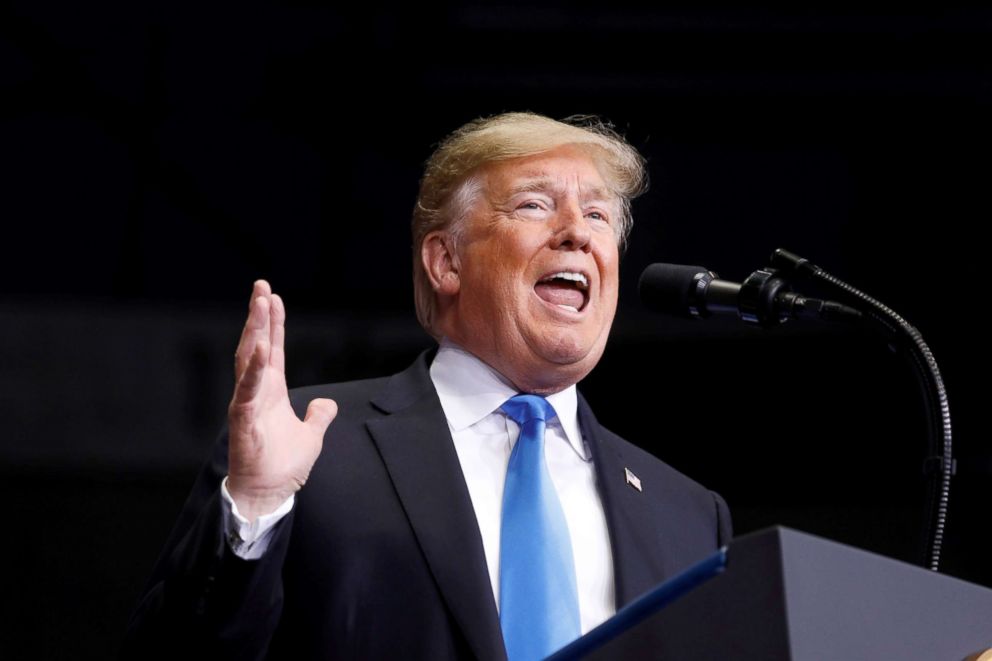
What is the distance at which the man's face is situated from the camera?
1.96 m

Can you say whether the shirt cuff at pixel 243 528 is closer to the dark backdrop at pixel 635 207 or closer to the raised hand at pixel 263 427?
the raised hand at pixel 263 427

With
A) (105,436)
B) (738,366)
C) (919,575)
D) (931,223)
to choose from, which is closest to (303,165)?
(105,436)

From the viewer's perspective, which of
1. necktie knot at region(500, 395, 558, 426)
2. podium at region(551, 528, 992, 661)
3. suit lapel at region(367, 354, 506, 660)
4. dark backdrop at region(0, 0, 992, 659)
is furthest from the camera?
dark backdrop at region(0, 0, 992, 659)

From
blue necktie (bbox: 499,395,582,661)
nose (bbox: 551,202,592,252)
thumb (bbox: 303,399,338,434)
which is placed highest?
nose (bbox: 551,202,592,252)

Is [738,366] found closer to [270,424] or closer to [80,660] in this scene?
[80,660]

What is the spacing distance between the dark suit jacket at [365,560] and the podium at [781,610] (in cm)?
51

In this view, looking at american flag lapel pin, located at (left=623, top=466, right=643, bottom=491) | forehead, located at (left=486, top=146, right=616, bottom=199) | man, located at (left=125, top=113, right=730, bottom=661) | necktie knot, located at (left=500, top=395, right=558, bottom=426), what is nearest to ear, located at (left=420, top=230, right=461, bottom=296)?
man, located at (left=125, top=113, right=730, bottom=661)

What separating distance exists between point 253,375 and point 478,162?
0.79m

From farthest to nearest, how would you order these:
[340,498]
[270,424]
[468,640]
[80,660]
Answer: [80,660] < [340,498] < [468,640] < [270,424]

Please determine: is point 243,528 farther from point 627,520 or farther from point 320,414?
point 627,520

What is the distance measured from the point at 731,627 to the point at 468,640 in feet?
2.07

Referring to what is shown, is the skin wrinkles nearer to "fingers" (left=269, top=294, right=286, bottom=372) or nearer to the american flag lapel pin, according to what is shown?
the american flag lapel pin

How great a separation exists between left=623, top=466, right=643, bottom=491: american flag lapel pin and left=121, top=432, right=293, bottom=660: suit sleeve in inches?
24.4

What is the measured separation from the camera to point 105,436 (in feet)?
9.32
